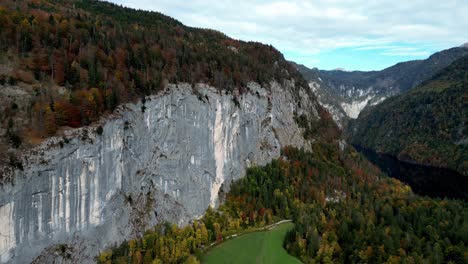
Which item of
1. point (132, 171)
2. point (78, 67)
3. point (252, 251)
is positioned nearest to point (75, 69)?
point (78, 67)

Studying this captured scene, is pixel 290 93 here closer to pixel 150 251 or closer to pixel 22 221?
pixel 150 251

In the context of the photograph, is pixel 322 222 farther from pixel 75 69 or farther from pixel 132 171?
pixel 75 69

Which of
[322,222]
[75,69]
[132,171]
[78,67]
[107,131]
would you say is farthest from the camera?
[322,222]

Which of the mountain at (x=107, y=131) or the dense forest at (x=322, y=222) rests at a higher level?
the mountain at (x=107, y=131)

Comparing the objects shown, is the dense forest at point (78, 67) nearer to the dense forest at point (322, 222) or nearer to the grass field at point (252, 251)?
the dense forest at point (322, 222)

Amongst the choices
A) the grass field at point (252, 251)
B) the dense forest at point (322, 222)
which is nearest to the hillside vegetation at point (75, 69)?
the dense forest at point (322, 222)

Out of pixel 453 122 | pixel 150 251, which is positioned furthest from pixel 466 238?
pixel 453 122

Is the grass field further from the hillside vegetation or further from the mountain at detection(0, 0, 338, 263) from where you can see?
the hillside vegetation
